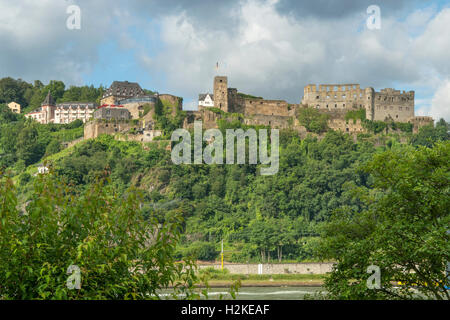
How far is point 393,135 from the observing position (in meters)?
72.5

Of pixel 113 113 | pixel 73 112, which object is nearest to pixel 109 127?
pixel 113 113

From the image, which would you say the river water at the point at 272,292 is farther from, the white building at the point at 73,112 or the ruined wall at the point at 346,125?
the white building at the point at 73,112

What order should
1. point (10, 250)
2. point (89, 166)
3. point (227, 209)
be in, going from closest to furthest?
1. point (10, 250)
2. point (227, 209)
3. point (89, 166)

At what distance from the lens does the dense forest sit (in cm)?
5271

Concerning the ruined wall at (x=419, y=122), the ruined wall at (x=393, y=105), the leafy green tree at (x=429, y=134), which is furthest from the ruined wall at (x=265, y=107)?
the leafy green tree at (x=429, y=134)

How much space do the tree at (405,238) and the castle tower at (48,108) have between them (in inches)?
3017

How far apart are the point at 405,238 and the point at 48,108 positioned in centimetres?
8063

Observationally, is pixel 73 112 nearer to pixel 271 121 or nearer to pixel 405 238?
pixel 271 121

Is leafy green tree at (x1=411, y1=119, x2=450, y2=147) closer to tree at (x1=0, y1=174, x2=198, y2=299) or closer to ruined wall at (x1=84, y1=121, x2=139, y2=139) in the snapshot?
ruined wall at (x1=84, y1=121, x2=139, y2=139)

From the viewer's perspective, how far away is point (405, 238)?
1359 centimetres

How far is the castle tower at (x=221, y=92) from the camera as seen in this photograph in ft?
247

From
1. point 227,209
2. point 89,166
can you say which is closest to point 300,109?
point 227,209

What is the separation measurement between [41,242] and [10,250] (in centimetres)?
38

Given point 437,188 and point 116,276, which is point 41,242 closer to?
point 116,276
